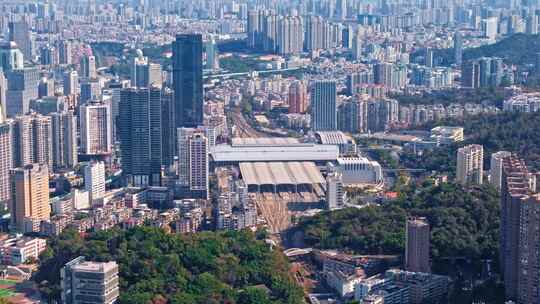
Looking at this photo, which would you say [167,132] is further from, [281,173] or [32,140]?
[32,140]

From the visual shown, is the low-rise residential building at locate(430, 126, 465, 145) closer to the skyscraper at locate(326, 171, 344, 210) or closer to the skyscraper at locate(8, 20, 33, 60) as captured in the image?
the skyscraper at locate(326, 171, 344, 210)

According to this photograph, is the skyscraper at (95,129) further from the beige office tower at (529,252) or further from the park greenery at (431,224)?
the beige office tower at (529,252)

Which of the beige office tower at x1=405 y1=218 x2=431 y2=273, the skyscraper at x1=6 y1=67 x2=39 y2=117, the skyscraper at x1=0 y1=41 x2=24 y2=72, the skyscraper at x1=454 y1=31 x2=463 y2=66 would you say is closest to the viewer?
the beige office tower at x1=405 y1=218 x2=431 y2=273

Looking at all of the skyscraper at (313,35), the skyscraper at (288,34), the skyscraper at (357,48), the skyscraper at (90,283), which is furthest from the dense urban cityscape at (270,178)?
A: the skyscraper at (313,35)

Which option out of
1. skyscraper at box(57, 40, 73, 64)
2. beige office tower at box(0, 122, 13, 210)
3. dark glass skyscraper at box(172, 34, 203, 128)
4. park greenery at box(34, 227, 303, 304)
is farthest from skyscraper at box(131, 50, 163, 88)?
park greenery at box(34, 227, 303, 304)

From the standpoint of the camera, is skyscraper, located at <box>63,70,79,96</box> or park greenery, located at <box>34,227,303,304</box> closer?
park greenery, located at <box>34,227,303,304</box>

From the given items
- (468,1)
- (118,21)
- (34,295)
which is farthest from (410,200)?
(468,1)

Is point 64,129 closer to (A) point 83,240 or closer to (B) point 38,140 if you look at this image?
(B) point 38,140

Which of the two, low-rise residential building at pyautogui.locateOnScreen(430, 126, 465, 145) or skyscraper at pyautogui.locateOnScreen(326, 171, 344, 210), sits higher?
low-rise residential building at pyautogui.locateOnScreen(430, 126, 465, 145)
